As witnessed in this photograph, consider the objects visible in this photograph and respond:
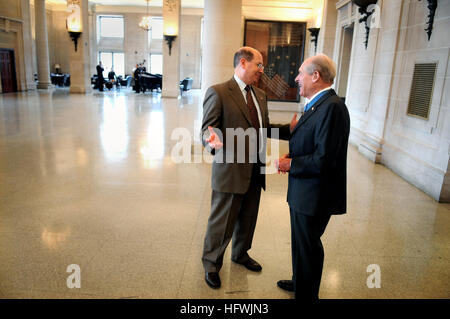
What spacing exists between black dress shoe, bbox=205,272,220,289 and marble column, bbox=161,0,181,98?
16.8 meters

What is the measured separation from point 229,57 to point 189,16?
21.1m

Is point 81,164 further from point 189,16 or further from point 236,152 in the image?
point 189,16

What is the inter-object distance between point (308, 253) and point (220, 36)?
16.0 feet

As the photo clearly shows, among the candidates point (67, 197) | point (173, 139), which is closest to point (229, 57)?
point (173, 139)

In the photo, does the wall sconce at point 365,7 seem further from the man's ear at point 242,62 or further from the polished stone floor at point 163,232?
the man's ear at point 242,62

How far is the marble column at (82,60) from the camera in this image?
18.3 meters

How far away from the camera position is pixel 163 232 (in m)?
3.43

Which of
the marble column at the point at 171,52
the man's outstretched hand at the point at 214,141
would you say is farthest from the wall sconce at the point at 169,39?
the man's outstretched hand at the point at 214,141

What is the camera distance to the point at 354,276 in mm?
2811

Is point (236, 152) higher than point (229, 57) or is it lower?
lower

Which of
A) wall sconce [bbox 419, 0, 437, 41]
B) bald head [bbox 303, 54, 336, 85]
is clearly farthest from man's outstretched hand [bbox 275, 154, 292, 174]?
wall sconce [bbox 419, 0, 437, 41]

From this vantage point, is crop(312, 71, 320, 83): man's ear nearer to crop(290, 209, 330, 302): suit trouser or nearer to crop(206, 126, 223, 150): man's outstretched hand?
crop(206, 126, 223, 150): man's outstretched hand

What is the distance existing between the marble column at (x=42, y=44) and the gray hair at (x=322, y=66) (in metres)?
21.6

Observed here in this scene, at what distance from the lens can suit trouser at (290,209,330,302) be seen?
7.15ft
